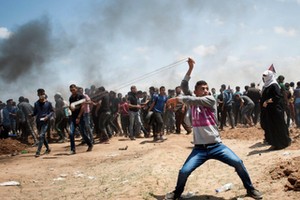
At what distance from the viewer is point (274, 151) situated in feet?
26.2

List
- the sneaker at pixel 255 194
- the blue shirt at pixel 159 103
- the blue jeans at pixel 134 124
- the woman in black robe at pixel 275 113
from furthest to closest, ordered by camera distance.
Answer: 1. the blue jeans at pixel 134 124
2. the blue shirt at pixel 159 103
3. the woman in black robe at pixel 275 113
4. the sneaker at pixel 255 194

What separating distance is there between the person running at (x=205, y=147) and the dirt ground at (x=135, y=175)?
46cm

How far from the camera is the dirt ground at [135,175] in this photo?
5.44 meters

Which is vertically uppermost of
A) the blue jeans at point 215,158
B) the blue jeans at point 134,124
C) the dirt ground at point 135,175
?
the blue jeans at point 134,124

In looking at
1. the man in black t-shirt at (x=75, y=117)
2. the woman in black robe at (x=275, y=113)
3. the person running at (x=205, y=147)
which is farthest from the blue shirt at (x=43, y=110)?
the person running at (x=205, y=147)

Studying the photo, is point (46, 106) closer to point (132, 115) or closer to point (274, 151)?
point (132, 115)

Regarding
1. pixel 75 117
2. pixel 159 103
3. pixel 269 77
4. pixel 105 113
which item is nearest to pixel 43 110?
pixel 75 117

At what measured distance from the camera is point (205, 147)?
4.98 metres

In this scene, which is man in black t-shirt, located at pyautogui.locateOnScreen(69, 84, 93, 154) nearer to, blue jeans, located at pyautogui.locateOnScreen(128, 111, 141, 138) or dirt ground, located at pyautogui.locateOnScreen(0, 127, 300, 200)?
dirt ground, located at pyautogui.locateOnScreen(0, 127, 300, 200)

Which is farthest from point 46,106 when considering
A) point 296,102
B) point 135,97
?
point 296,102

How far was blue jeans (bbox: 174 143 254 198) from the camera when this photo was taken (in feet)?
15.8

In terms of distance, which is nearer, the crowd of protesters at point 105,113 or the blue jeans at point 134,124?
the crowd of protesters at point 105,113

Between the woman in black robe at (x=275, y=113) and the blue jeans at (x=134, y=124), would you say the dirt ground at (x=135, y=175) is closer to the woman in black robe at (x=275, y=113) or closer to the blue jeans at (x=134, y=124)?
the woman in black robe at (x=275, y=113)

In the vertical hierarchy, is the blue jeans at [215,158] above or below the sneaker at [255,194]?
above
